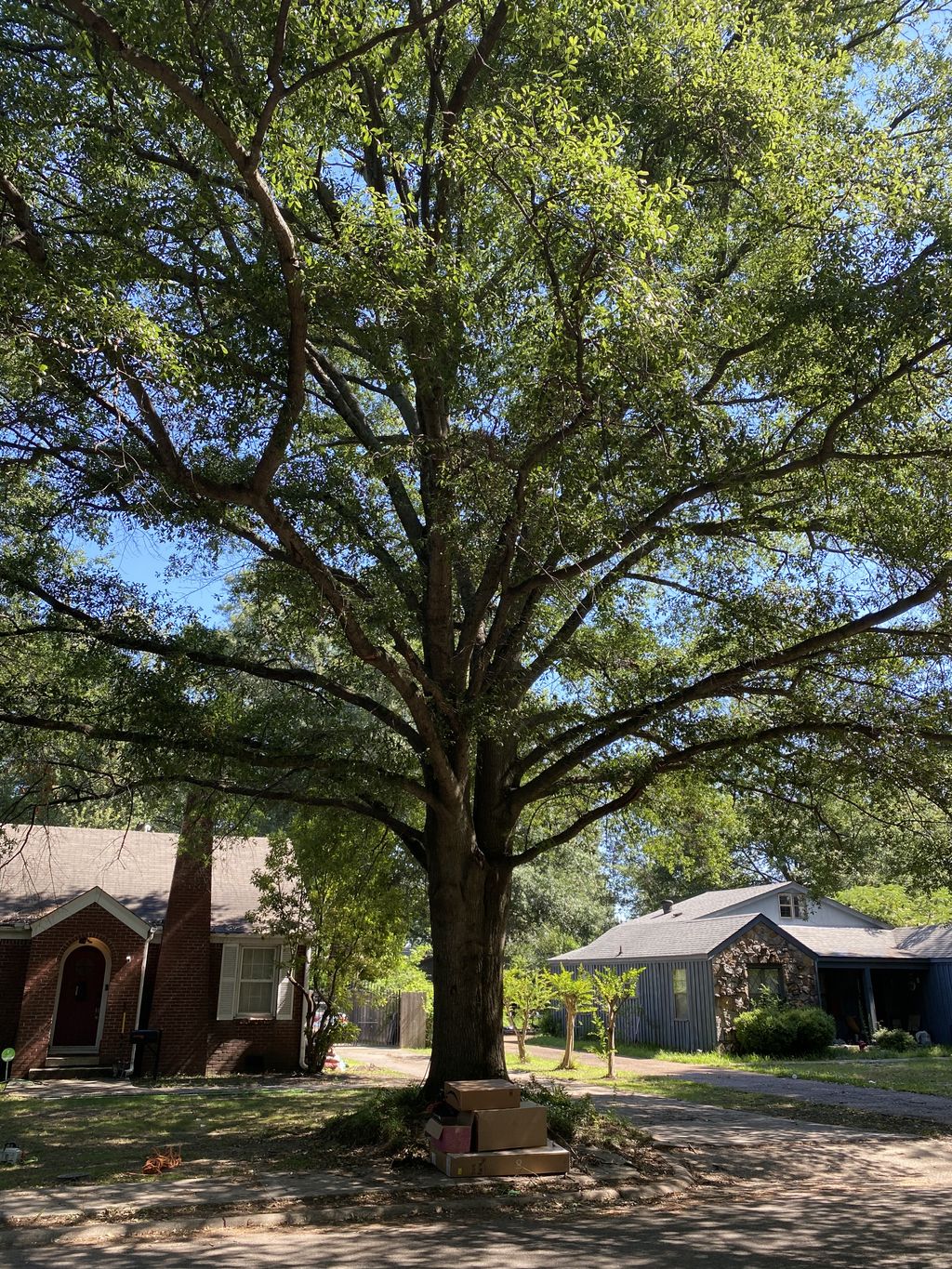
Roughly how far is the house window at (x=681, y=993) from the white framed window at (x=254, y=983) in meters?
12.2

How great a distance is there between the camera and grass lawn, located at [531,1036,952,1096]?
740 inches

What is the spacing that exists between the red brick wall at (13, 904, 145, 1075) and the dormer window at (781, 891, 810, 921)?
2012cm

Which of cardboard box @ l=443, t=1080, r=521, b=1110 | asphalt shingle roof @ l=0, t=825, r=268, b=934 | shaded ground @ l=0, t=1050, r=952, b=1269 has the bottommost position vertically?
shaded ground @ l=0, t=1050, r=952, b=1269

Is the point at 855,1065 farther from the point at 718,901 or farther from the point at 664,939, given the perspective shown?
the point at 718,901

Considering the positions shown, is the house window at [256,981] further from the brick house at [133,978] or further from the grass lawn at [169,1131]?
the grass lawn at [169,1131]

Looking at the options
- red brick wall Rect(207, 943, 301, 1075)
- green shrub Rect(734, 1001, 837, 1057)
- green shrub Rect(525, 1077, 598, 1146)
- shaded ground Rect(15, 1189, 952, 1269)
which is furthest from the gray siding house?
shaded ground Rect(15, 1189, 952, 1269)

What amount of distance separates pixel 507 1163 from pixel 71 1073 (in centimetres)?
1229

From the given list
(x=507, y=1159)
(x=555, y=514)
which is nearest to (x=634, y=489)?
(x=555, y=514)

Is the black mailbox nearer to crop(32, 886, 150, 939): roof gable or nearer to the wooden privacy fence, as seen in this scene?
crop(32, 886, 150, 939): roof gable

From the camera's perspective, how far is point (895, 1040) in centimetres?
2688

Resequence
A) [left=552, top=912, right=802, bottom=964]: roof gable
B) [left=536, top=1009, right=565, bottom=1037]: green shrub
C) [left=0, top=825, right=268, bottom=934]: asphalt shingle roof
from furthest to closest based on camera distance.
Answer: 1. [left=536, top=1009, right=565, bottom=1037]: green shrub
2. [left=552, top=912, right=802, bottom=964]: roof gable
3. [left=0, top=825, right=268, bottom=934]: asphalt shingle roof

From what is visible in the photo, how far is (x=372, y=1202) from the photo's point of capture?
326 inches

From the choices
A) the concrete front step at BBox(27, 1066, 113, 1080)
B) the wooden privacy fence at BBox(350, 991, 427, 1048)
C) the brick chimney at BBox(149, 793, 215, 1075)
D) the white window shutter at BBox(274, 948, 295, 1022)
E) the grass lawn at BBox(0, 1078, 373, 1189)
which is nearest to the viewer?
the grass lawn at BBox(0, 1078, 373, 1189)

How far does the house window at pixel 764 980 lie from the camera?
26.4 m
